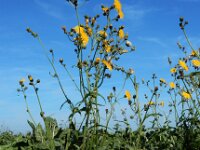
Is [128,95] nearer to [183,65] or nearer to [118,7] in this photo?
[183,65]

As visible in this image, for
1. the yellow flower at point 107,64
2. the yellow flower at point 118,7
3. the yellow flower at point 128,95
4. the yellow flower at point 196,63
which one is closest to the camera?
the yellow flower at point 107,64

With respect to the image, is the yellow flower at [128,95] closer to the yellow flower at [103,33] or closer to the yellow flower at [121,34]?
the yellow flower at [121,34]

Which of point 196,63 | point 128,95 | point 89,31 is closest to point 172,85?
point 196,63

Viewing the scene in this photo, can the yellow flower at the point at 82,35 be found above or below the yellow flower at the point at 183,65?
below

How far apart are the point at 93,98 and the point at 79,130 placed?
0.40 metres

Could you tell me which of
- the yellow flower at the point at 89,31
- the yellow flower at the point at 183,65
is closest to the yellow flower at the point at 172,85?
the yellow flower at the point at 183,65

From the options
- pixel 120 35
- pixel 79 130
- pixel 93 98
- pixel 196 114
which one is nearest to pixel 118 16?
pixel 120 35

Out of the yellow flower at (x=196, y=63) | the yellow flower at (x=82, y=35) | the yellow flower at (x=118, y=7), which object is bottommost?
the yellow flower at (x=82, y=35)

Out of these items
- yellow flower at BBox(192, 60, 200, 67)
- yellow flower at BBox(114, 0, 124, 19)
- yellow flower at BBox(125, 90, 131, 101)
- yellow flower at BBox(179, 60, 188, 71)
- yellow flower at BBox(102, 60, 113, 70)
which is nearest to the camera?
yellow flower at BBox(102, 60, 113, 70)

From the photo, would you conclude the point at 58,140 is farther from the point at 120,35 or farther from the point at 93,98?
the point at 120,35

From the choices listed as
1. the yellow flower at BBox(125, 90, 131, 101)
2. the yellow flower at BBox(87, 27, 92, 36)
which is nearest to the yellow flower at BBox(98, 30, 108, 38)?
the yellow flower at BBox(87, 27, 92, 36)

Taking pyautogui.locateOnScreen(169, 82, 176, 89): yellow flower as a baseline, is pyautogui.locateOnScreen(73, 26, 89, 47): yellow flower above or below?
below

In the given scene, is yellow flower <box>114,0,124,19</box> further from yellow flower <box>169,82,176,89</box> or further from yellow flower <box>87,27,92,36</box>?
yellow flower <box>169,82,176,89</box>

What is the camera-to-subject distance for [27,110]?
11.6ft
